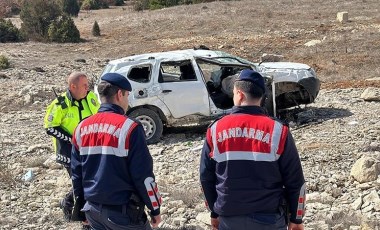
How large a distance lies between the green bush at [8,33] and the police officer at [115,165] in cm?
2907

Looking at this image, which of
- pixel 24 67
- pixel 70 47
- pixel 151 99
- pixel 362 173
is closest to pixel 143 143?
pixel 362 173

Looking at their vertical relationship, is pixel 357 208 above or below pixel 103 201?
below

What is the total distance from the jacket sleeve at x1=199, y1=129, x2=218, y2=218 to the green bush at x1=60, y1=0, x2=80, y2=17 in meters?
43.8

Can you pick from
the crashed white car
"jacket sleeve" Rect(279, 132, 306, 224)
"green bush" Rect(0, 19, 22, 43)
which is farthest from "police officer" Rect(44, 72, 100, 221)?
"green bush" Rect(0, 19, 22, 43)

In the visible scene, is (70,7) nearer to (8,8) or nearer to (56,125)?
(8,8)

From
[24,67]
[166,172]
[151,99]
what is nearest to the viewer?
[166,172]

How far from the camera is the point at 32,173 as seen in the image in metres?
8.52

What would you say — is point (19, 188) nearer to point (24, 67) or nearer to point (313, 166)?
point (313, 166)

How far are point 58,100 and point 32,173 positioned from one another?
3401mm

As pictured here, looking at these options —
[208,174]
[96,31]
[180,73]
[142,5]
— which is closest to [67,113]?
[208,174]

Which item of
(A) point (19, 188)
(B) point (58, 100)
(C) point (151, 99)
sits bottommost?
(A) point (19, 188)

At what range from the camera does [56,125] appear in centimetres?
545

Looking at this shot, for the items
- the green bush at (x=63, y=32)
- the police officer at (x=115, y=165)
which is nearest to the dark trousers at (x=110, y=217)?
the police officer at (x=115, y=165)

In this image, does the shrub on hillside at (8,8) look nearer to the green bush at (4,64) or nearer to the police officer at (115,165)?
the green bush at (4,64)
